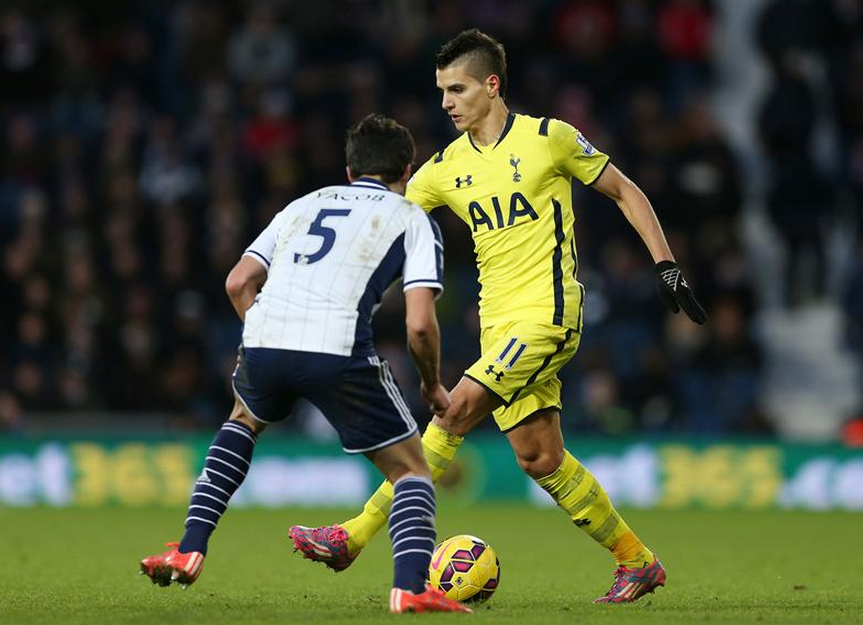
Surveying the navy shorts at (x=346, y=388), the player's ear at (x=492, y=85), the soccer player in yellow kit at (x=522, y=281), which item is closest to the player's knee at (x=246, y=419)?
the navy shorts at (x=346, y=388)

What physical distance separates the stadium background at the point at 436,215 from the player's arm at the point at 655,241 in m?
7.68

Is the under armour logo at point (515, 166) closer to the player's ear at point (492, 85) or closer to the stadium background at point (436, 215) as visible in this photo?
the player's ear at point (492, 85)

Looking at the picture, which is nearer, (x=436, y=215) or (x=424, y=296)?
(x=424, y=296)

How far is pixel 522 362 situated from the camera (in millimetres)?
7223

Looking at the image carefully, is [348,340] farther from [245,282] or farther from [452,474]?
[452,474]

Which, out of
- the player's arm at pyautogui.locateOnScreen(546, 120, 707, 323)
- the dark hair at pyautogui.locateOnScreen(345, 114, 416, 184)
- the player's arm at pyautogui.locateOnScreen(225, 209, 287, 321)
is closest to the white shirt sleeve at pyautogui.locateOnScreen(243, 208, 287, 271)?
the player's arm at pyautogui.locateOnScreen(225, 209, 287, 321)

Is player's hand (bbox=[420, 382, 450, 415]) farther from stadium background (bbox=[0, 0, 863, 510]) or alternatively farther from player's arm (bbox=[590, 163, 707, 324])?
stadium background (bbox=[0, 0, 863, 510])

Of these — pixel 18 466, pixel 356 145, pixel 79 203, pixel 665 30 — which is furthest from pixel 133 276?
pixel 356 145

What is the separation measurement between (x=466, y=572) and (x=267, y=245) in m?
1.81

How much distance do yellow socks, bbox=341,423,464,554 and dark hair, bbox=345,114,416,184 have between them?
56.3 inches

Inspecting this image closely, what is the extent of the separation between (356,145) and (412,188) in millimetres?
1384

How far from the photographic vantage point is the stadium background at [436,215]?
1528cm

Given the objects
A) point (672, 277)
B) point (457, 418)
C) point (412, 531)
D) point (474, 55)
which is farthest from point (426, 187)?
point (412, 531)

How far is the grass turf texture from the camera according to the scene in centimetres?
649
